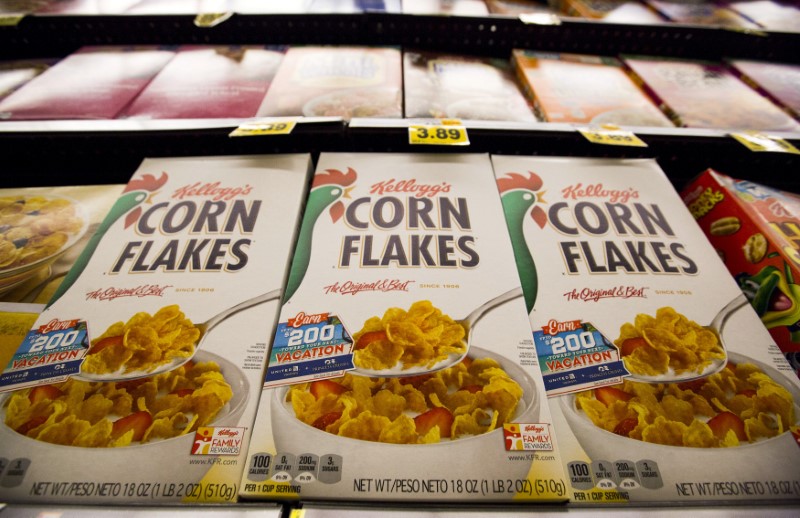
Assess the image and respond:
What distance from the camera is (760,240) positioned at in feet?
3.27

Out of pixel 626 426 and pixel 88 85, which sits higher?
pixel 88 85

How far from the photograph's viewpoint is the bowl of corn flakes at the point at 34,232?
0.97 meters

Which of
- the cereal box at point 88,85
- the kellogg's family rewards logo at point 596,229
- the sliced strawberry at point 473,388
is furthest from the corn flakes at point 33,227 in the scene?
the kellogg's family rewards logo at point 596,229

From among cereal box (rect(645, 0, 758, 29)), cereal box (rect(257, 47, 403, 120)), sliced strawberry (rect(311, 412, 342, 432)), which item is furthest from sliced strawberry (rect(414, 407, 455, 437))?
cereal box (rect(645, 0, 758, 29))

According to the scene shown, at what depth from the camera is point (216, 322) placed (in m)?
0.81

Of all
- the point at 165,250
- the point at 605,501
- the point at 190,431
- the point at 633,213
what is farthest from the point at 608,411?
the point at 165,250

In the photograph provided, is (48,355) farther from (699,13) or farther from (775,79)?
(699,13)

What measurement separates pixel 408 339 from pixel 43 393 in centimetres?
69

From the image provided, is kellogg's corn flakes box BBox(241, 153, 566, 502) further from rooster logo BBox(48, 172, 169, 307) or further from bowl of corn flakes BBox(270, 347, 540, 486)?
rooster logo BBox(48, 172, 169, 307)

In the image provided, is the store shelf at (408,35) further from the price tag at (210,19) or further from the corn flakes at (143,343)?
the corn flakes at (143,343)

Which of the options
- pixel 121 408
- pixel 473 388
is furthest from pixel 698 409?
pixel 121 408

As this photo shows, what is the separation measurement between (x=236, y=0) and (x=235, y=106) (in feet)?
3.12

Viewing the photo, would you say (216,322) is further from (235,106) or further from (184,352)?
(235,106)

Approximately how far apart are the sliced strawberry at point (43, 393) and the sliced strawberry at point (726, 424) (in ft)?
3.97
